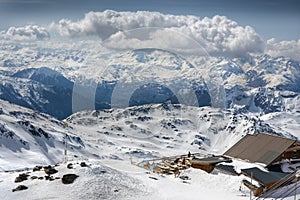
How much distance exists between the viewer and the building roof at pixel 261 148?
210ft

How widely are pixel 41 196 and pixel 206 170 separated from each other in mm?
28094

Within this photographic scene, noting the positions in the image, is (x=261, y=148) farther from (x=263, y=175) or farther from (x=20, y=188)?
(x=20, y=188)

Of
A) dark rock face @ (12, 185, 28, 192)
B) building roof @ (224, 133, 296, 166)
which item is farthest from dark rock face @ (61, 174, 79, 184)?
building roof @ (224, 133, 296, 166)

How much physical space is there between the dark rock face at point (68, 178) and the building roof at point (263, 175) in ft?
84.0

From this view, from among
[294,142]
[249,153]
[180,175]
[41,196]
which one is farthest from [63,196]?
[294,142]

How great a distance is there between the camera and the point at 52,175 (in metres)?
53.0

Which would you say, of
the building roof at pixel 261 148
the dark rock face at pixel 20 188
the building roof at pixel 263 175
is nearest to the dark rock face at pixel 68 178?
the dark rock face at pixel 20 188

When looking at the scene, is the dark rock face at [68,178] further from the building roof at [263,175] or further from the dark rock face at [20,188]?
the building roof at [263,175]

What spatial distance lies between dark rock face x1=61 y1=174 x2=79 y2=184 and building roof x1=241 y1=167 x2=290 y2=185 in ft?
84.0

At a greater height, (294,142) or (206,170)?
(294,142)

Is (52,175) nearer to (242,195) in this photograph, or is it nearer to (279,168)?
(242,195)

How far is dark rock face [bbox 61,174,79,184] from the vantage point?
2013 inches

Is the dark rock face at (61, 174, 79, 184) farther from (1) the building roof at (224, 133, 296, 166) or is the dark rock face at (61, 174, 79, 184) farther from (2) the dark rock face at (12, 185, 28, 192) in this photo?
(1) the building roof at (224, 133, 296, 166)

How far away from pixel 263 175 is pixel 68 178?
1130 inches
